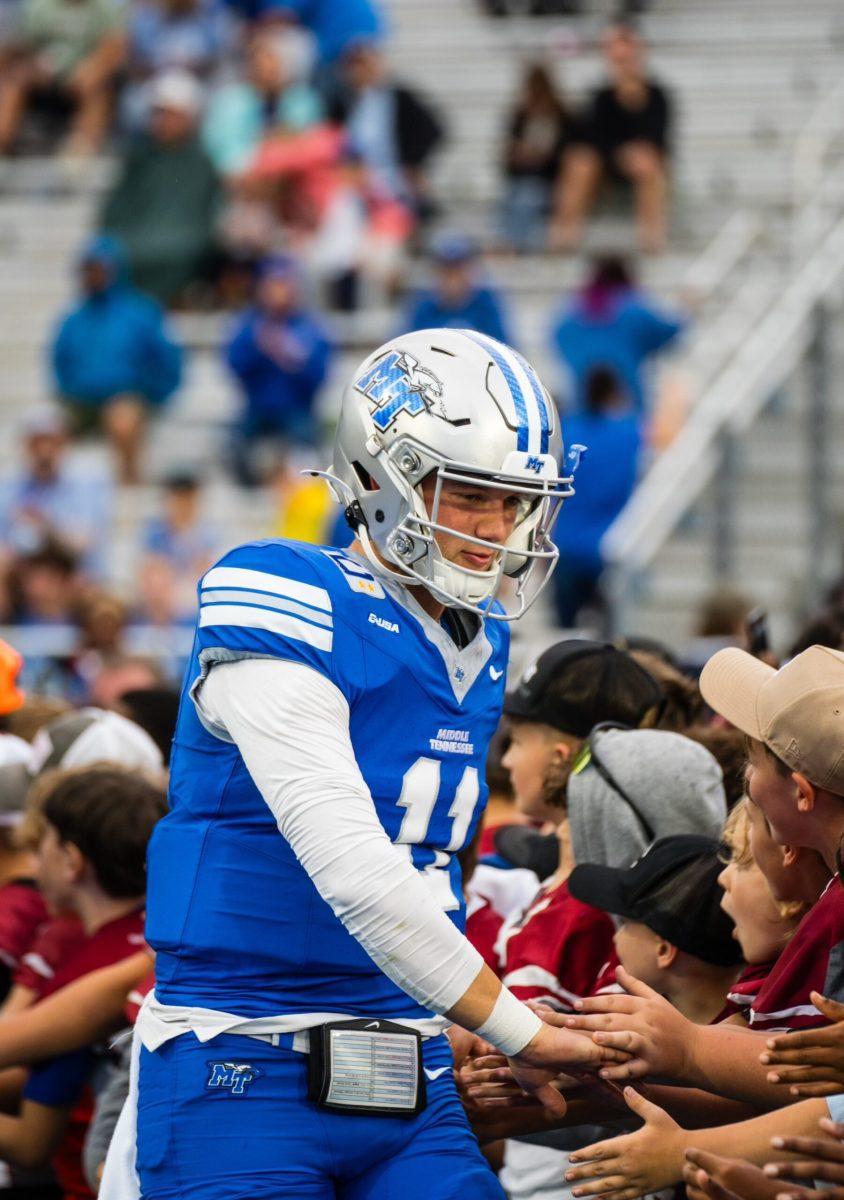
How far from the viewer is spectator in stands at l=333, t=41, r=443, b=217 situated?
574 inches

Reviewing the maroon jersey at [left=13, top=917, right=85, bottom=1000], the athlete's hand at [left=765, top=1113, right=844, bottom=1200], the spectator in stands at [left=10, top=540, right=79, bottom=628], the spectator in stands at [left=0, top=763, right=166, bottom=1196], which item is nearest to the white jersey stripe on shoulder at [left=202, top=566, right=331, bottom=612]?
the athlete's hand at [left=765, top=1113, right=844, bottom=1200]

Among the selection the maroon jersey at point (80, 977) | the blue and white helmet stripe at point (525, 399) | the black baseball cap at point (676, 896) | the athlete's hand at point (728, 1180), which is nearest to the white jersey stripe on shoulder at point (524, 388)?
the blue and white helmet stripe at point (525, 399)

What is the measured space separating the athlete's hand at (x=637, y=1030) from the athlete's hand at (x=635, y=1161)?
105 millimetres

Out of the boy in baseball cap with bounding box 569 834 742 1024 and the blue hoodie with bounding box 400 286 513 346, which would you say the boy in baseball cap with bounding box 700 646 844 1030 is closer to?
the boy in baseball cap with bounding box 569 834 742 1024

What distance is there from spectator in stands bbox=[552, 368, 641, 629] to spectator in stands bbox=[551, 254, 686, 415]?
1099mm

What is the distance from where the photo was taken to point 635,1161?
3254 mm

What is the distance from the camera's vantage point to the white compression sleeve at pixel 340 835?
321cm

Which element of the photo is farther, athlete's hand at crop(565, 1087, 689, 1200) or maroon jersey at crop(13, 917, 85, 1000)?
maroon jersey at crop(13, 917, 85, 1000)

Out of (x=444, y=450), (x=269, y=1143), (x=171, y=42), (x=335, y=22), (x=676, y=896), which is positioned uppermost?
(x=335, y=22)

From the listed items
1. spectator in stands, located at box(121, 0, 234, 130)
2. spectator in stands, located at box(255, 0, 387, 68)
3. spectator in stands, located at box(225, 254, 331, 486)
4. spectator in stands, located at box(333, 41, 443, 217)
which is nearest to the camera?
spectator in stands, located at box(225, 254, 331, 486)

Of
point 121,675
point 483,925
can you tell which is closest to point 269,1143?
point 483,925

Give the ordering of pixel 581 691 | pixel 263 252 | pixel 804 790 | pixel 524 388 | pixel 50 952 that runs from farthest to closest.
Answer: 1. pixel 263 252
2. pixel 50 952
3. pixel 581 691
4. pixel 524 388
5. pixel 804 790

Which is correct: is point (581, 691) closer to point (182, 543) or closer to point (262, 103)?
point (182, 543)

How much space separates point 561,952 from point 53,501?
866 cm
